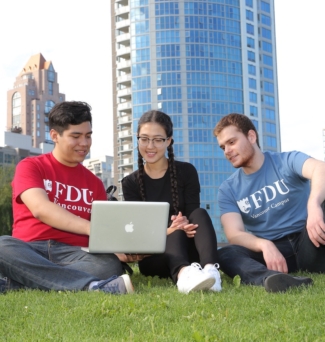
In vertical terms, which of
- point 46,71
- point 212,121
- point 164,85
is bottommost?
point 212,121

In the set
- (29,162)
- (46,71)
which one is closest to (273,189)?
(29,162)

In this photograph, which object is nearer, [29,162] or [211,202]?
[29,162]

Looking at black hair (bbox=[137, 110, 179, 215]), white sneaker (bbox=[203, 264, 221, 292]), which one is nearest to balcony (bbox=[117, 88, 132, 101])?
black hair (bbox=[137, 110, 179, 215])

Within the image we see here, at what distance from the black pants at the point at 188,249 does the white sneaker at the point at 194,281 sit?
8.2 inches

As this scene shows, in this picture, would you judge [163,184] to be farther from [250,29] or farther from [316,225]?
[250,29]

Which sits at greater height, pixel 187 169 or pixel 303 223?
pixel 187 169

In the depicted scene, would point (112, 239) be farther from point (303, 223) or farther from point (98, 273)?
point (303, 223)

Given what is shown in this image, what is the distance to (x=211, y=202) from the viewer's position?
68.3 m

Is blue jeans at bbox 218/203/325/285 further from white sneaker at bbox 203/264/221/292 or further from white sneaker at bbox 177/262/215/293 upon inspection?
white sneaker at bbox 177/262/215/293

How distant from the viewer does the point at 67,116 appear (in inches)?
181

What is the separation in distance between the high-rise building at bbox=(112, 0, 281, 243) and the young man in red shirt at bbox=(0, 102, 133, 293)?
6238 centimetres

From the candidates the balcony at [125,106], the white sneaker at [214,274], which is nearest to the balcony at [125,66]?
the balcony at [125,106]

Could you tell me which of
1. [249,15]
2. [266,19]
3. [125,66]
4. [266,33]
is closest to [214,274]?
[125,66]

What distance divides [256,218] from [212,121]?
65.1 m
